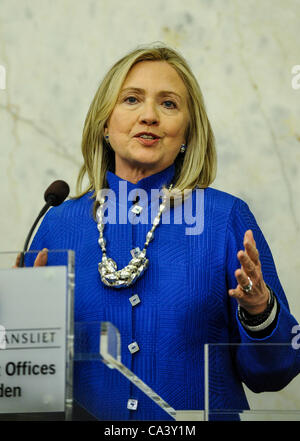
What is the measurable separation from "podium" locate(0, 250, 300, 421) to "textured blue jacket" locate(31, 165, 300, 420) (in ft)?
1.17

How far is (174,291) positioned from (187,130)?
Result: 55 cm

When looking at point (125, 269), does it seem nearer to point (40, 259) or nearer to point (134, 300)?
point (134, 300)

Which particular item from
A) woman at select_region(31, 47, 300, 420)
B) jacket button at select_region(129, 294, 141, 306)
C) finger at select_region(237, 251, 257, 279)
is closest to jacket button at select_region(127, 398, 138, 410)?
woman at select_region(31, 47, 300, 420)

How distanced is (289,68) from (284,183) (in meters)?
0.44

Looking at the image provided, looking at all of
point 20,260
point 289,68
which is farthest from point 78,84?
point 20,260

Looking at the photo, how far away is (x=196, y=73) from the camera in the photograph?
12.1 ft

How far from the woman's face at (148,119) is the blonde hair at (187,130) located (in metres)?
0.02

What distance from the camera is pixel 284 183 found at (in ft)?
11.7

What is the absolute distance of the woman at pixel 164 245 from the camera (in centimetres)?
227

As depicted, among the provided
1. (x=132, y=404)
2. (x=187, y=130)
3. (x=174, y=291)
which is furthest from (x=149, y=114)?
(x=132, y=404)

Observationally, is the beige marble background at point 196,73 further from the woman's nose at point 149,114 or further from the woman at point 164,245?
the woman's nose at point 149,114

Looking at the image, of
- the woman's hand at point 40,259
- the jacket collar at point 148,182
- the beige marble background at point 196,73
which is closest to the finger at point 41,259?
the woman's hand at point 40,259

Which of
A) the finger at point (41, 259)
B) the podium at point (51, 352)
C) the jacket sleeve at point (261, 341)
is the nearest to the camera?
the podium at point (51, 352)

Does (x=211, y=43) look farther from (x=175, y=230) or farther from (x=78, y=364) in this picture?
(x=78, y=364)
